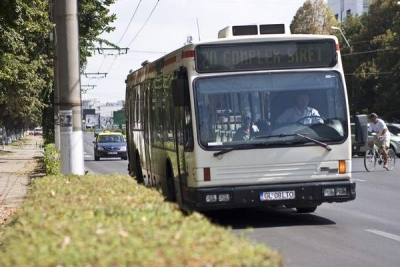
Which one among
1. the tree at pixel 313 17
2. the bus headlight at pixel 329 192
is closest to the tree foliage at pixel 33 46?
the bus headlight at pixel 329 192

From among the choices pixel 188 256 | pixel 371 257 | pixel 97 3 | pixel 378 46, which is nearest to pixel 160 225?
pixel 188 256

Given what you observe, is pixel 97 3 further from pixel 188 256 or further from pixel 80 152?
pixel 188 256

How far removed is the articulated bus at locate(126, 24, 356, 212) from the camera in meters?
13.0

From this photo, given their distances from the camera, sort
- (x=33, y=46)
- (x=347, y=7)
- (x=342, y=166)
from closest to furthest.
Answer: (x=342, y=166)
(x=33, y=46)
(x=347, y=7)

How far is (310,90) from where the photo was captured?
13328mm

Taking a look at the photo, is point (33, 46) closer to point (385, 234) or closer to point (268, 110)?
point (268, 110)

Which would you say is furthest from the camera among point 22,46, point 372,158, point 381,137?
point 372,158

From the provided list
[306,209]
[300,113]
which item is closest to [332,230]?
[300,113]

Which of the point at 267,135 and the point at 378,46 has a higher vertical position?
the point at 378,46

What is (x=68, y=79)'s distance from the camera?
50.8 feet

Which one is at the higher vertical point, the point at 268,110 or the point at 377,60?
the point at 377,60

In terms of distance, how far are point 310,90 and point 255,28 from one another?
4.92 ft

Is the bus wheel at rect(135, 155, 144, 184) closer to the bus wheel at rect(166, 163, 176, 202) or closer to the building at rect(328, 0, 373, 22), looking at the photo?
the bus wheel at rect(166, 163, 176, 202)

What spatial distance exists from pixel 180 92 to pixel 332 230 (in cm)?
300
